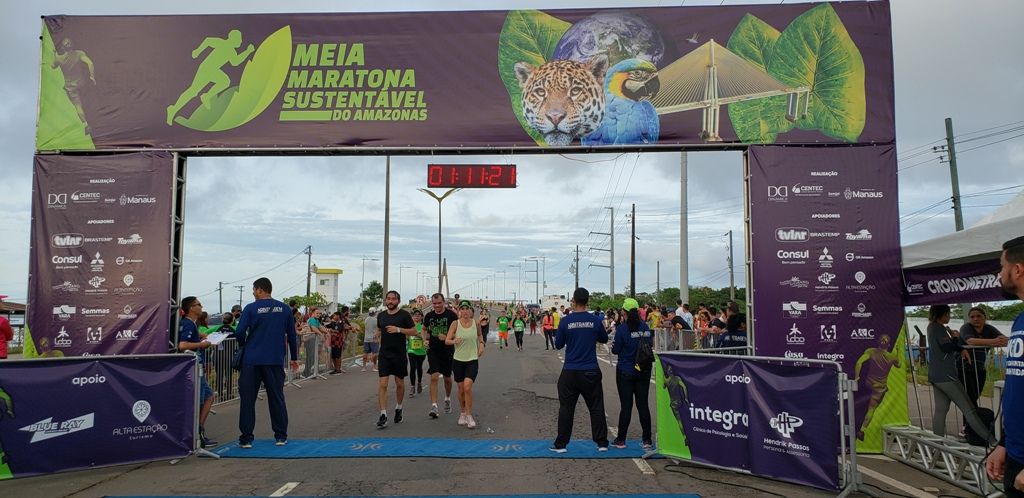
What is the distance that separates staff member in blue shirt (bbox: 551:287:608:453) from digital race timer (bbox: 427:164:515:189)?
2810 millimetres

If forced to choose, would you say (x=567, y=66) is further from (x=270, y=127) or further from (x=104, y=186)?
(x=104, y=186)

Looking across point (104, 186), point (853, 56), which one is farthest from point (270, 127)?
point (853, 56)

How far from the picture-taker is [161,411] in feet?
24.9

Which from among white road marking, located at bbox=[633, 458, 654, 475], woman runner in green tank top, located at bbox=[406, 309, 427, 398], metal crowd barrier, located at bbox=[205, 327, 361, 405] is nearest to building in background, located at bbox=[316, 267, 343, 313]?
metal crowd barrier, located at bbox=[205, 327, 361, 405]

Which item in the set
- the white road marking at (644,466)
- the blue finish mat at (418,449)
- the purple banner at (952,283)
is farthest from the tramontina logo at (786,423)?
the purple banner at (952,283)

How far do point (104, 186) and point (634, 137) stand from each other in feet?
24.9

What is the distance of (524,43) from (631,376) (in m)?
4.92

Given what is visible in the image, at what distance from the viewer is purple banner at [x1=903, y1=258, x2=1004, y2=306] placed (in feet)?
24.1

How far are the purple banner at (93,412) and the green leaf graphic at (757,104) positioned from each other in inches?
305

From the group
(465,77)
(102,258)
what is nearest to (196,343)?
(102,258)

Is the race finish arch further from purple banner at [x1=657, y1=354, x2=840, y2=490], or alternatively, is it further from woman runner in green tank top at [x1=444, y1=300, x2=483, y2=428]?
woman runner in green tank top at [x1=444, y1=300, x2=483, y2=428]

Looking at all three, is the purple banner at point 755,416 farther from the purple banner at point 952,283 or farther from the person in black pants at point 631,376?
the purple banner at point 952,283

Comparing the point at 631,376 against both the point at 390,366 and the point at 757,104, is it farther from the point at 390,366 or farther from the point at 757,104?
the point at 757,104

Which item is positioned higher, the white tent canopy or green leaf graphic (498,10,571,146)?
green leaf graphic (498,10,571,146)
